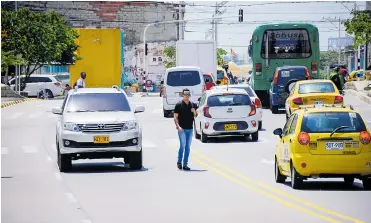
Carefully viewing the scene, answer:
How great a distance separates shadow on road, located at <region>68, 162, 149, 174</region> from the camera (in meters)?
24.5

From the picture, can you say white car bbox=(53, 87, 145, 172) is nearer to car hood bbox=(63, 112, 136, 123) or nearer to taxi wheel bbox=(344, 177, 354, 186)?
car hood bbox=(63, 112, 136, 123)

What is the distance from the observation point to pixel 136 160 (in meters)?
24.3

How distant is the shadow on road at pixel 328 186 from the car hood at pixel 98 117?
14.9ft

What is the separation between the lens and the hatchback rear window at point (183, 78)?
47.2 metres

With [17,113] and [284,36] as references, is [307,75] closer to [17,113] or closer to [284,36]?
[284,36]

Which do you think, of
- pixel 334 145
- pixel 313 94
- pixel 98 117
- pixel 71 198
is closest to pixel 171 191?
pixel 71 198

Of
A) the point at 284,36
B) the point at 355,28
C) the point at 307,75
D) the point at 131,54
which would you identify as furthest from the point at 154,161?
the point at 131,54

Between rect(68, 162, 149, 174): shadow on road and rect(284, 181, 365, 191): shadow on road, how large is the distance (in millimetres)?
4740

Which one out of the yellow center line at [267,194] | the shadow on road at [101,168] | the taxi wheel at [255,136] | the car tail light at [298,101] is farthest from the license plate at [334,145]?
the car tail light at [298,101]

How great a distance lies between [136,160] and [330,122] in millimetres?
6037

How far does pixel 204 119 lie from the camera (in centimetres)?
3331

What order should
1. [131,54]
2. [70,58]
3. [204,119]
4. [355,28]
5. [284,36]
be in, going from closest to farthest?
[204,119] < [284,36] < [355,28] < [70,58] < [131,54]

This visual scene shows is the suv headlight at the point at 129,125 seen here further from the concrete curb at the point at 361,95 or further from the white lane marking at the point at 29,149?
the concrete curb at the point at 361,95

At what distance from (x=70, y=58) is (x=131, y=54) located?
5472 centimetres
